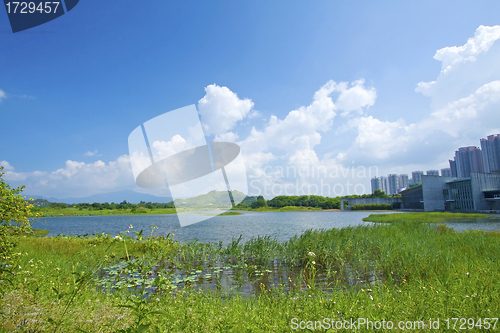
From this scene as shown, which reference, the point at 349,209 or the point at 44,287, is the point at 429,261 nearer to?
the point at 44,287

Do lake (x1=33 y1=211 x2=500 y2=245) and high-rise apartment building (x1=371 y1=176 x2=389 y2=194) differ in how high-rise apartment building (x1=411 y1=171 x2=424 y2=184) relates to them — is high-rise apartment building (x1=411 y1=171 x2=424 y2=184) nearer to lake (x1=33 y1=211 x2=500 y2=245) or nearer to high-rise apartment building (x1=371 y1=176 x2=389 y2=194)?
high-rise apartment building (x1=371 y1=176 x2=389 y2=194)

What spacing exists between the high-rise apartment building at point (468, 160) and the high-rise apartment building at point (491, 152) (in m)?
10.7

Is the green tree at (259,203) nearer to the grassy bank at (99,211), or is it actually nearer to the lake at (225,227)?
the grassy bank at (99,211)

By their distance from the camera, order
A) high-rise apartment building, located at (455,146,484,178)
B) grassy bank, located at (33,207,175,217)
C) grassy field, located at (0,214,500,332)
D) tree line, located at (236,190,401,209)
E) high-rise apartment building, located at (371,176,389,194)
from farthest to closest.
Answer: high-rise apartment building, located at (371,176,389,194), tree line, located at (236,190,401,209), high-rise apartment building, located at (455,146,484,178), grassy bank, located at (33,207,175,217), grassy field, located at (0,214,500,332)

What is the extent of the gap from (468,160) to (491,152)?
19.5 meters

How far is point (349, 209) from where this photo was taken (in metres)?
112

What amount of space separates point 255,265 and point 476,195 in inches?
Answer: 2978

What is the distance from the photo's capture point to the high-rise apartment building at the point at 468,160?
117 meters

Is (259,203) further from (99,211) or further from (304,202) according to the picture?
(99,211)

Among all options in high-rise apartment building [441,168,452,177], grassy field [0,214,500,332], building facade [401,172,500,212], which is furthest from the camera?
high-rise apartment building [441,168,452,177]

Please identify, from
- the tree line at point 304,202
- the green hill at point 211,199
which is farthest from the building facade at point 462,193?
the green hill at point 211,199

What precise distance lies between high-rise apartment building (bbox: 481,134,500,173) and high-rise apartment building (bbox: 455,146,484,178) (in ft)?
35.1

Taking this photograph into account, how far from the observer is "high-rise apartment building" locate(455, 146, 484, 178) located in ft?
384

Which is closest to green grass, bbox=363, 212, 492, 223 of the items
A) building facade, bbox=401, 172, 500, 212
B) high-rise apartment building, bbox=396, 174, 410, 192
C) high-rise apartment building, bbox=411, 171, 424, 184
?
building facade, bbox=401, 172, 500, 212
